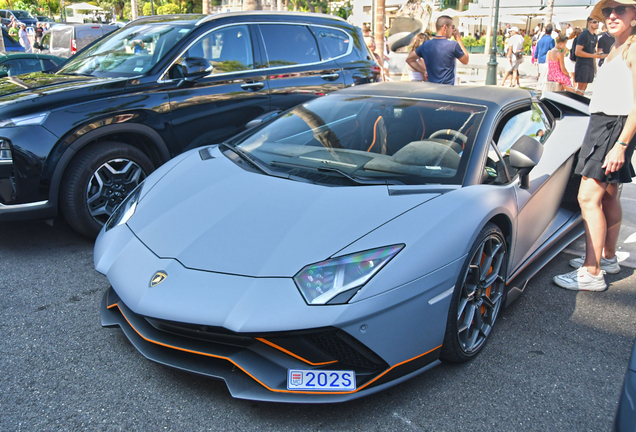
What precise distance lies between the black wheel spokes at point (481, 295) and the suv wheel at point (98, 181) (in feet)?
9.17

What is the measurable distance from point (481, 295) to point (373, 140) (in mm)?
1106

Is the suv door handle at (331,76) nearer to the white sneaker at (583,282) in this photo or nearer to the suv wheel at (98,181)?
the suv wheel at (98,181)

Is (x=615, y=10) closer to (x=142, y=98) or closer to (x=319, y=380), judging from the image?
(x=319, y=380)

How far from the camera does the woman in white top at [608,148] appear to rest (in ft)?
10.1

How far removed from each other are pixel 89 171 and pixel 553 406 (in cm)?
336

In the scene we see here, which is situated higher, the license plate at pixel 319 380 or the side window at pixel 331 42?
the side window at pixel 331 42

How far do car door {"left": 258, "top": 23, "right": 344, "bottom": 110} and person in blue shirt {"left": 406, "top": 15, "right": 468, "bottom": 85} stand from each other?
5.71ft

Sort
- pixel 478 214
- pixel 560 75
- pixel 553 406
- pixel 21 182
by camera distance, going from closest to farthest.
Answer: pixel 553 406, pixel 478 214, pixel 21 182, pixel 560 75

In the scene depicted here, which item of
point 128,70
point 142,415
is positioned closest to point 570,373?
point 142,415

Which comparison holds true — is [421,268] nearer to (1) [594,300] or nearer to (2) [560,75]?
(1) [594,300]

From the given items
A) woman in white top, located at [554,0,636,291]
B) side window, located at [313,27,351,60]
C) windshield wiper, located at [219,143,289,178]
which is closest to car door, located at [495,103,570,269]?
woman in white top, located at [554,0,636,291]

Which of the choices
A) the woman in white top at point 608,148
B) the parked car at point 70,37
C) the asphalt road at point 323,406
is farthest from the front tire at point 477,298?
the parked car at point 70,37

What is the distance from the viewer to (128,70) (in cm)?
449

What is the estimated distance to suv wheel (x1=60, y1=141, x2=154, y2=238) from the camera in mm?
3863
